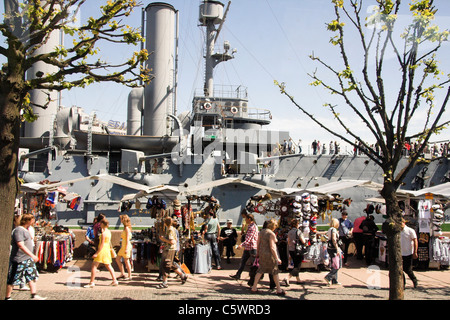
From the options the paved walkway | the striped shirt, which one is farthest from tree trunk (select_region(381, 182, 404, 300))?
the striped shirt

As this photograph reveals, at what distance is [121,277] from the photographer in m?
8.75

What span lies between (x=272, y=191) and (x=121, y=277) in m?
5.20

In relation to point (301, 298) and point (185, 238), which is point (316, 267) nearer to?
point (301, 298)

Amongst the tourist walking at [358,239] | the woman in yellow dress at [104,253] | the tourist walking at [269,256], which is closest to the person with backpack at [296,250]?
the tourist walking at [269,256]

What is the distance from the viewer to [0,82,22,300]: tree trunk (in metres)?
5.16

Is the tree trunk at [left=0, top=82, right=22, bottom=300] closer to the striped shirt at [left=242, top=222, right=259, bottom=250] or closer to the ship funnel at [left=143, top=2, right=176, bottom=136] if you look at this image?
the striped shirt at [left=242, top=222, right=259, bottom=250]

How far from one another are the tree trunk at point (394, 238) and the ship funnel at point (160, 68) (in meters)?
19.3

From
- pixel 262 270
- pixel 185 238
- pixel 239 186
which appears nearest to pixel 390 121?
pixel 262 270

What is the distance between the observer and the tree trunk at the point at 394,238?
614cm

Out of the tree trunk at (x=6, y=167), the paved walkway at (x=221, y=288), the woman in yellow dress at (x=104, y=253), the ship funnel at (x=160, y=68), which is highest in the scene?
the ship funnel at (x=160, y=68)

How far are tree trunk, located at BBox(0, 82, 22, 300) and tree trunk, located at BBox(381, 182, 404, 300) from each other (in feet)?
18.3

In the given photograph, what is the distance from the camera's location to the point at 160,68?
24.8 meters

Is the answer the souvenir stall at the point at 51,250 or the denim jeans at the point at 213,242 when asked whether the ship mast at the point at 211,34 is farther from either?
the souvenir stall at the point at 51,250
